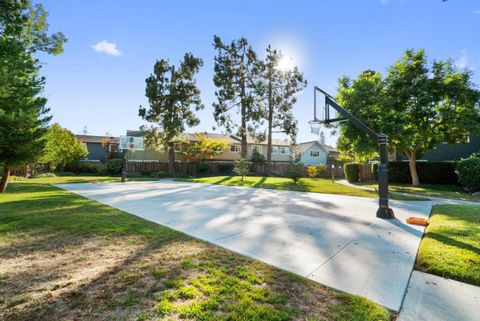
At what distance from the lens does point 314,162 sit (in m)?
39.4

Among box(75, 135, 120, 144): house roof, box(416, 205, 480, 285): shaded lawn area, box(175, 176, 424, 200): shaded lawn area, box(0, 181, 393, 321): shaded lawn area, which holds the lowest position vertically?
box(175, 176, 424, 200): shaded lawn area

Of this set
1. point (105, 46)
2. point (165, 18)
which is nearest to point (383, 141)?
point (165, 18)

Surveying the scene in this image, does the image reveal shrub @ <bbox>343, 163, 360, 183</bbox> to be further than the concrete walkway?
Yes

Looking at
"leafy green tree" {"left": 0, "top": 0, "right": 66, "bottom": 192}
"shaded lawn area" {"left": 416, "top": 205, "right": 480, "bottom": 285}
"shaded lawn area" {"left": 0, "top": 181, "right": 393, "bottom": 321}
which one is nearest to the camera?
"shaded lawn area" {"left": 0, "top": 181, "right": 393, "bottom": 321}

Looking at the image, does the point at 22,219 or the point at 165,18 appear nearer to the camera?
the point at 22,219

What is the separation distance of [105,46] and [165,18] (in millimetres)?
4101

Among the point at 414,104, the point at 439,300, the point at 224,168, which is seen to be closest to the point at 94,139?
the point at 224,168

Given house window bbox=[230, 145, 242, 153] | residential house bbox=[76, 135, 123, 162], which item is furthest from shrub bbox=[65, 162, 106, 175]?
house window bbox=[230, 145, 242, 153]

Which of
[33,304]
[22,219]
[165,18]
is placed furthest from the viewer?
[165,18]

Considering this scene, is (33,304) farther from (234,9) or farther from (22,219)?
(234,9)

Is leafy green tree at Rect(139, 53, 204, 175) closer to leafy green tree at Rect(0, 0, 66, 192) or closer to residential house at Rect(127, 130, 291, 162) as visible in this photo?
residential house at Rect(127, 130, 291, 162)

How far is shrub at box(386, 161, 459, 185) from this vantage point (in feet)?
50.9

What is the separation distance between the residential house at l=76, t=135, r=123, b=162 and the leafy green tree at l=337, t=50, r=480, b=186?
28117mm

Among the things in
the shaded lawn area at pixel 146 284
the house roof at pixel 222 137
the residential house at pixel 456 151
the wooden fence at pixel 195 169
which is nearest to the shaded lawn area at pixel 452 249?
the shaded lawn area at pixel 146 284
